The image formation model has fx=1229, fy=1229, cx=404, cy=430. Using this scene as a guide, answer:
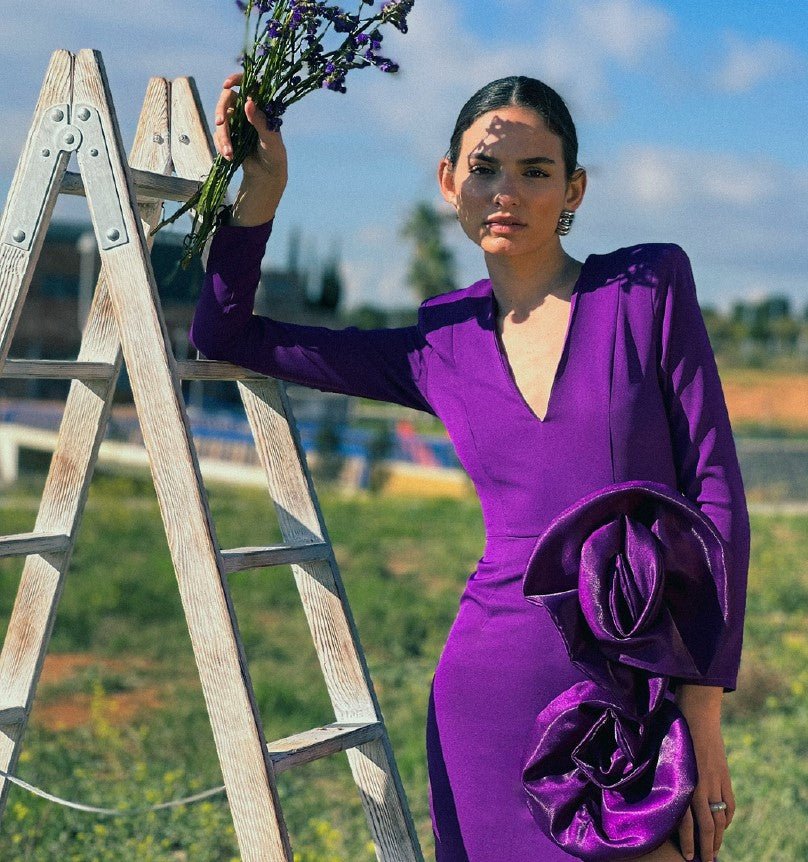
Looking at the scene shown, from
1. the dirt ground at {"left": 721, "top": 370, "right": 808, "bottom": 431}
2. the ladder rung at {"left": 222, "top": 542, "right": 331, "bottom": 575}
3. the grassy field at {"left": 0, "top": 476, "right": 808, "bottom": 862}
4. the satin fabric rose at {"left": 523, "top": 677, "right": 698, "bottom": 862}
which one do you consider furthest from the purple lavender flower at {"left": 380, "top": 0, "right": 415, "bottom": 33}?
the dirt ground at {"left": 721, "top": 370, "right": 808, "bottom": 431}

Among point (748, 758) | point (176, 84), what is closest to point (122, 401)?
point (748, 758)

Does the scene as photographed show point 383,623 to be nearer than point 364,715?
No

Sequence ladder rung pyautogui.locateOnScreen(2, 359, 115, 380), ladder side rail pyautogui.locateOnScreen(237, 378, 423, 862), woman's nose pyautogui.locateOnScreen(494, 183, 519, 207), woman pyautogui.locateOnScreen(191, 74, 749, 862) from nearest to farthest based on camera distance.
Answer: woman pyautogui.locateOnScreen(191, 74, 749, 862), woman's nose pyautogui.locateOnScreen(494, 183, 519, 207), ladder rung pyautogui.locateOnScreen(2, 359, 115, 380), ladder side rail pyautogui.locateOnScreen(237, 378, 423, 862)

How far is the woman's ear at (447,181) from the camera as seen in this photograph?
2.23 metres

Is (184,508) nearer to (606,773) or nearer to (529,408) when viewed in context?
(529,408)

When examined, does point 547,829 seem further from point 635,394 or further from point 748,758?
point 748,758

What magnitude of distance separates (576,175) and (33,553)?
1.27 m

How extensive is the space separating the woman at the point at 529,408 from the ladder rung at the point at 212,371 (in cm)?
15

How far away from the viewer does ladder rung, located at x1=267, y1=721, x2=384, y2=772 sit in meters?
2.11

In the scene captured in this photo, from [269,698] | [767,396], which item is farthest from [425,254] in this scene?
[269,698]

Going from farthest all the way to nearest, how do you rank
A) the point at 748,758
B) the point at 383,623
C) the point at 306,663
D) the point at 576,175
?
the point at 383,623 → the point at 306,663 → the point at 748,758 → the point at 576,175

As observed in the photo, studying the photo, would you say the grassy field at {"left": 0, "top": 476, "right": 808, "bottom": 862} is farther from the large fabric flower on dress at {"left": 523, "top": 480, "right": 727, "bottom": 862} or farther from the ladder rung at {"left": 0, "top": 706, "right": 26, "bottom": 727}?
the large fabric flower on dress at {"left": 523, "top": 480, "right": 727, "bottom": 862}

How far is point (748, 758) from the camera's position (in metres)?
5.12

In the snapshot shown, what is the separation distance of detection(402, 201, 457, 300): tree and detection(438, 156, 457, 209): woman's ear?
47425 mm
